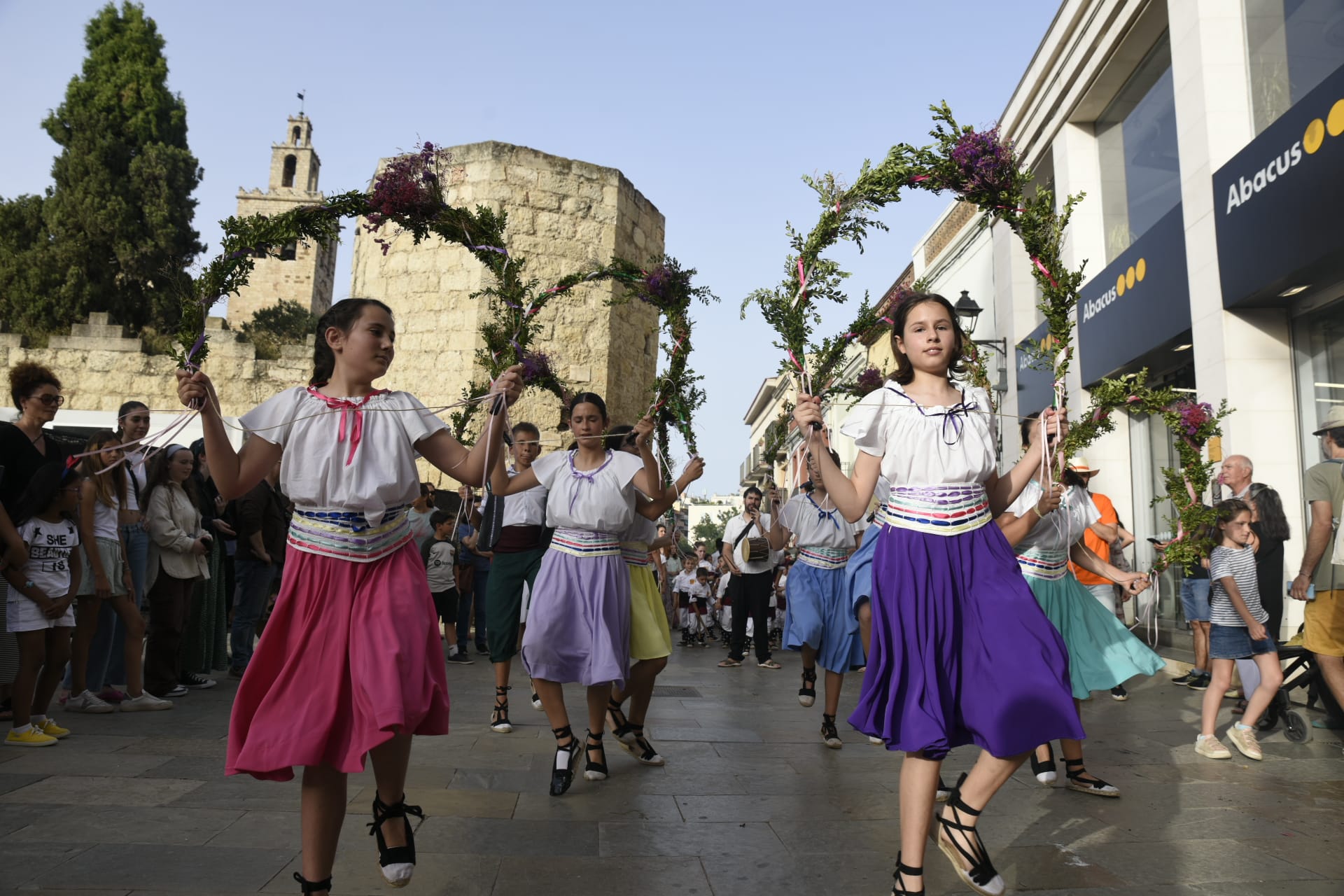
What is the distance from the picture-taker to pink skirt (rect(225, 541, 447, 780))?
285 centimetres

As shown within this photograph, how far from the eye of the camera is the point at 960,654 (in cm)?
328

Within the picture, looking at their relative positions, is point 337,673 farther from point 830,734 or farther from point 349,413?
point 830,734

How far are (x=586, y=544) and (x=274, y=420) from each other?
8.10ft

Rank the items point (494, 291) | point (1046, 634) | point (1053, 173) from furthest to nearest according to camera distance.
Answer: point (1053, 173) → point (494, 291) → point (1046, 634)

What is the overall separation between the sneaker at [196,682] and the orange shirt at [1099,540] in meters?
7.12

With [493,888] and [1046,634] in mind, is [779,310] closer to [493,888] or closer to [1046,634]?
[1046,634]

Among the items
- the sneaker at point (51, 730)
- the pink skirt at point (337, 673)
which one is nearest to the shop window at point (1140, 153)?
the pink skirt at point (337, 673)

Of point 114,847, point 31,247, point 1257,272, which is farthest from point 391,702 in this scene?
point 31,247

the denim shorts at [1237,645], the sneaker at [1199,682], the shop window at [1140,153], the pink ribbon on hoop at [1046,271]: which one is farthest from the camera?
the shop window at [1140,153]

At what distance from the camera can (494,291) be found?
5520 millimetres

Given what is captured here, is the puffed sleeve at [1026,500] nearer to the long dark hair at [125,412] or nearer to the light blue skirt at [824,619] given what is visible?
the light blue skirt at [824,619]

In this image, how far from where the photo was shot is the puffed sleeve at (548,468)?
554cm

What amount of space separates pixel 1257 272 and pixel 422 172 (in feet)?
25.6

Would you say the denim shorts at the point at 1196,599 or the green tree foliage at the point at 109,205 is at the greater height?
the green tree foliage at the point at 109,205
